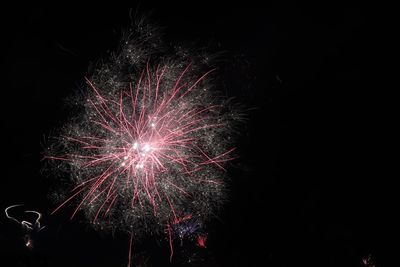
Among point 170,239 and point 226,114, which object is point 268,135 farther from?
point 170,239

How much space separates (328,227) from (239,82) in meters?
5.22

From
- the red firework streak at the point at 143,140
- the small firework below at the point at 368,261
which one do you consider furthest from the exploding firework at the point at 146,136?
the small firework below at the point at 368,261

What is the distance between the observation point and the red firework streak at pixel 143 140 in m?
7.70

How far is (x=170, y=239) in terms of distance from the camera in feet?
31.9

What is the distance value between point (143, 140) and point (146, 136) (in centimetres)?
14

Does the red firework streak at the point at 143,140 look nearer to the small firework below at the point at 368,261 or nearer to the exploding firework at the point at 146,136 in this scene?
the exploding firework at the point at 146,136

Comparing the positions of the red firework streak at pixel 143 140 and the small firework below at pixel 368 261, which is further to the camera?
the red firework streak at pixel 143 140

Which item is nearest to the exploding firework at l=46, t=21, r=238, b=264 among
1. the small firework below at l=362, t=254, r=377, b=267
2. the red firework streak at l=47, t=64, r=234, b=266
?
the red firework streak at l=47, t=64, r=234, b=266

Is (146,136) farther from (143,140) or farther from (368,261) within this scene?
(368,261)

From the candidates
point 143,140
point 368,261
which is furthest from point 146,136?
point 368,261

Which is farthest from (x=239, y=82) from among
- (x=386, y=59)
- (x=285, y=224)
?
(x=285, y=224)

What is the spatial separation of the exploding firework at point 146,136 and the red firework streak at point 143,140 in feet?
0.09

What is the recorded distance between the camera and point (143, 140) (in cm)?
770

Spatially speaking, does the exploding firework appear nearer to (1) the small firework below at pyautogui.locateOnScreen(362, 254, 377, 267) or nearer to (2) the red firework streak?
(2) the red firework streak
